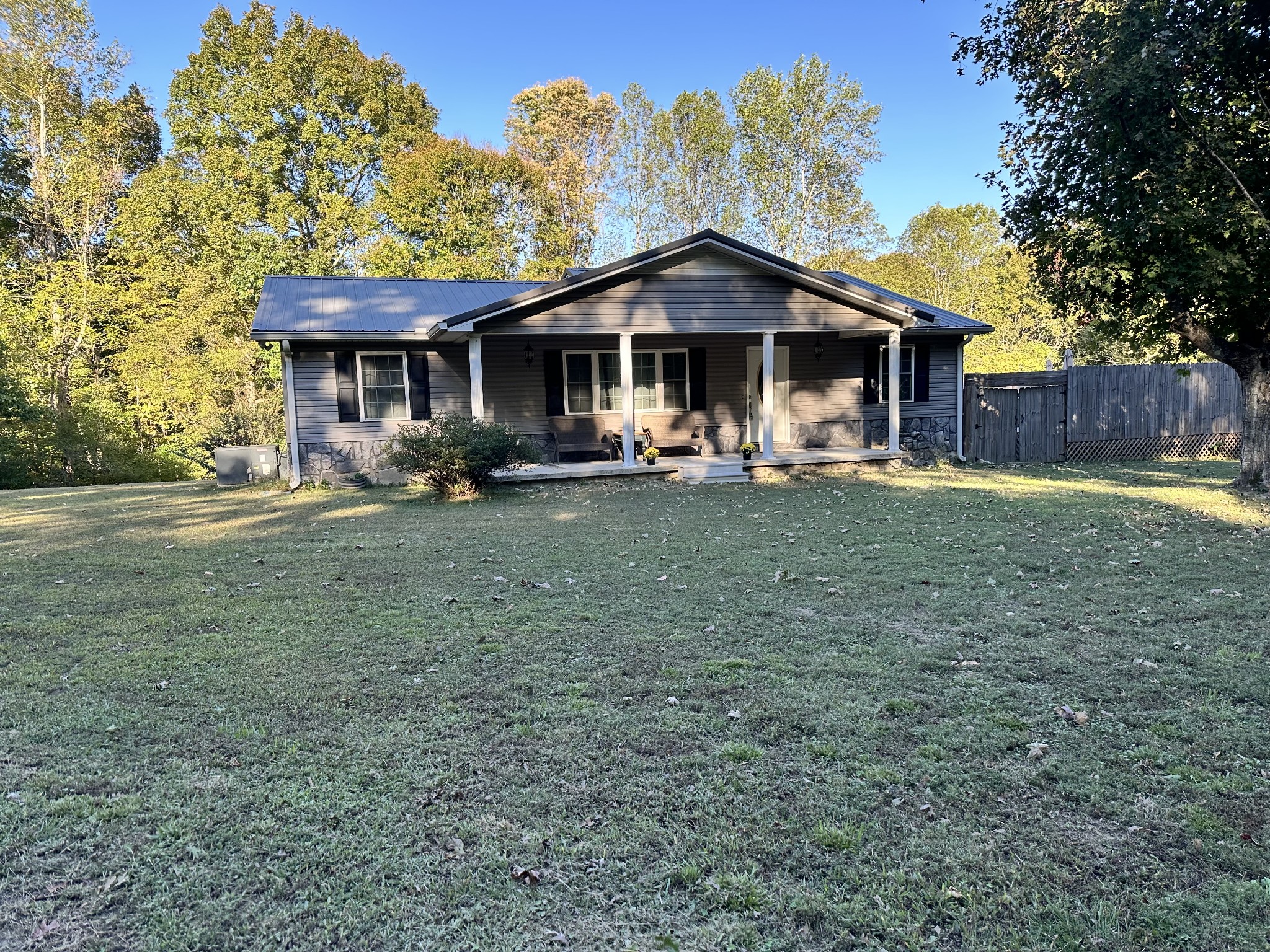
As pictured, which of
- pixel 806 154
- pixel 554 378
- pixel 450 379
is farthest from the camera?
pixel 806 154

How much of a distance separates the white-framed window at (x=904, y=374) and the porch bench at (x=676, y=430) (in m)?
4.03

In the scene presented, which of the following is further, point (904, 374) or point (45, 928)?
point (904, 374)

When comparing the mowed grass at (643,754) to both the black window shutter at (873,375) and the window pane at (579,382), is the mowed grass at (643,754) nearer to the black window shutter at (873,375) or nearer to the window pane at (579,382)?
the window pane at (579,382)

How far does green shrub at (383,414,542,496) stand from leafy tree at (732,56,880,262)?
830 inches

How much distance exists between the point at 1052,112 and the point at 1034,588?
7345 mm

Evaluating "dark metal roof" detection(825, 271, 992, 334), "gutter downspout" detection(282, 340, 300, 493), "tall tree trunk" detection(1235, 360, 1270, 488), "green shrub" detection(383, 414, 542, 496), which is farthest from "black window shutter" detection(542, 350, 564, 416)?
"tall tree trunk" detection(1235, 360, 1270, 488)

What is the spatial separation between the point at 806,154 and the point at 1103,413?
16933 mm

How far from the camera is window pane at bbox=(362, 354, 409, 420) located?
1358 centimetres

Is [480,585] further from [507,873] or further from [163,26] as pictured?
[163,26]

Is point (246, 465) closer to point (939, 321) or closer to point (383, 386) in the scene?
point (383, 386)

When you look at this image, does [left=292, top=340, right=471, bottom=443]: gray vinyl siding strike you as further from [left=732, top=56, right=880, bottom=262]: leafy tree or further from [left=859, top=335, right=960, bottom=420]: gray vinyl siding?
[left=732, top=56, right=880, bottom=262]: leafy tree

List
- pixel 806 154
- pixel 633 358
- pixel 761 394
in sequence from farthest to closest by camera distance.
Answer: pixel 806 154
pixel 761 394
pixel 633 358

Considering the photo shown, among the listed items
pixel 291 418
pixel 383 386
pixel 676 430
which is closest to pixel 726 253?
pixel 676 430

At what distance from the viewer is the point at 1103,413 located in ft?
51.7
